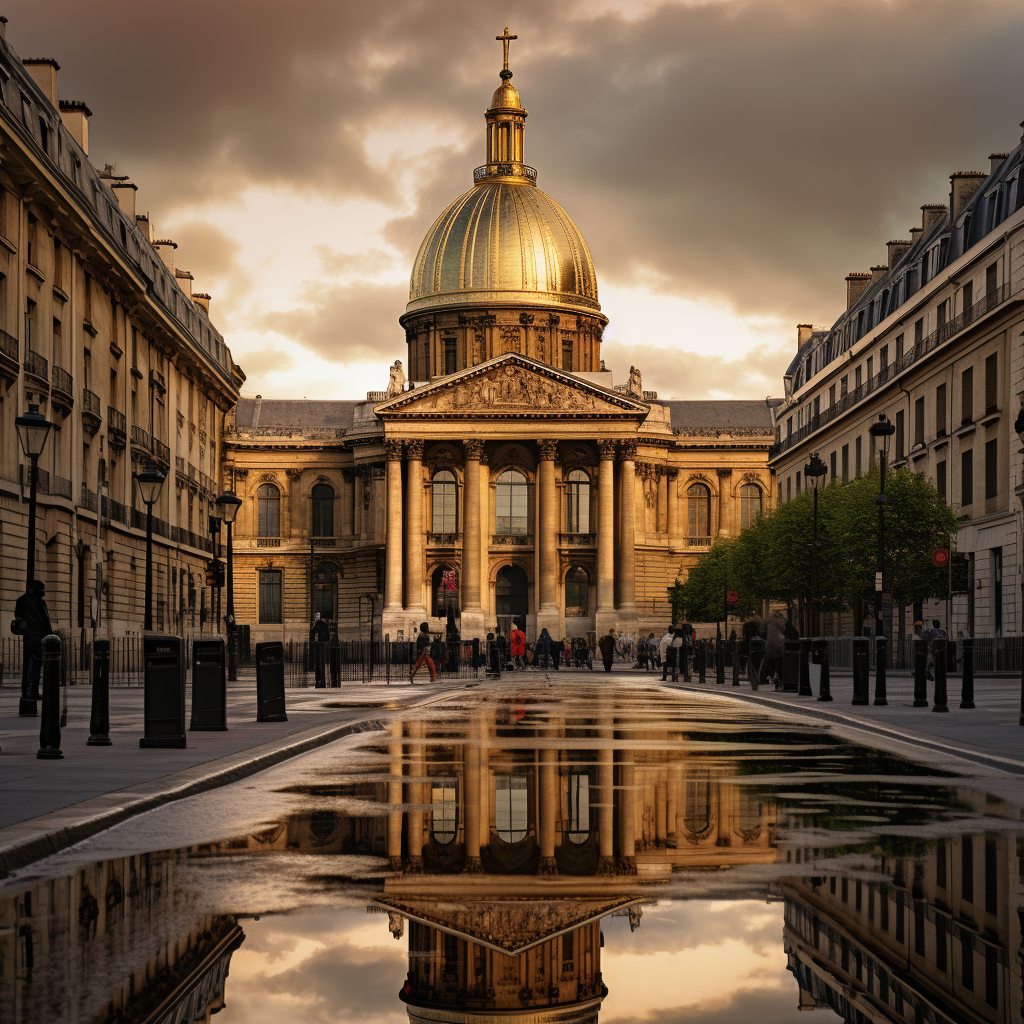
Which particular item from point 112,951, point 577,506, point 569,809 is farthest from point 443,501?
point 112,951

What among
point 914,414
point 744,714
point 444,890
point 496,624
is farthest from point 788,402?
point 444,890

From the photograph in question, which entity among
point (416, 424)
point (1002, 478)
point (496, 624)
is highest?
point (416, 424)

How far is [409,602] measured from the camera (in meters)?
89.1

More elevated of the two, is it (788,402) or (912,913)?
(788,402)

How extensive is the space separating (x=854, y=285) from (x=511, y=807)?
7435 centimetres

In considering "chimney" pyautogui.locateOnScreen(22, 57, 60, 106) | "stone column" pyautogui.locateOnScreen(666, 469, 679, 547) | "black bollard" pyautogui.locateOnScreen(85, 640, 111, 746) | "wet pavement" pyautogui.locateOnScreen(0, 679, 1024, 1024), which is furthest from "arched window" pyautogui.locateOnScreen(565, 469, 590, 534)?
"wet pavement" pyautogui.locateOnScreen(0, 679, 1024, 1024)

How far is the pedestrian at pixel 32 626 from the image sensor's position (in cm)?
2067

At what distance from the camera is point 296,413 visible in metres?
111

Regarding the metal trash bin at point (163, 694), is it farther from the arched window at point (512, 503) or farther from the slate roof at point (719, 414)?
the slate roof at point (719, 414)

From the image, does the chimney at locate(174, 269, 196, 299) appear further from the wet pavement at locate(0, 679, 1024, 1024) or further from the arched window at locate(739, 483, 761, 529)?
the wet pavement at locate(0, 679, 1024, 1024)

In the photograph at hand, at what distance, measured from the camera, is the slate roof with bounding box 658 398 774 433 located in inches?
4343

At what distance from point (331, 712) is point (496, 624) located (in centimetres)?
6809

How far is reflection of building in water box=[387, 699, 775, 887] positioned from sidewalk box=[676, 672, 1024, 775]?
2812mm

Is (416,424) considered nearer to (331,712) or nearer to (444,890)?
(331,712)
